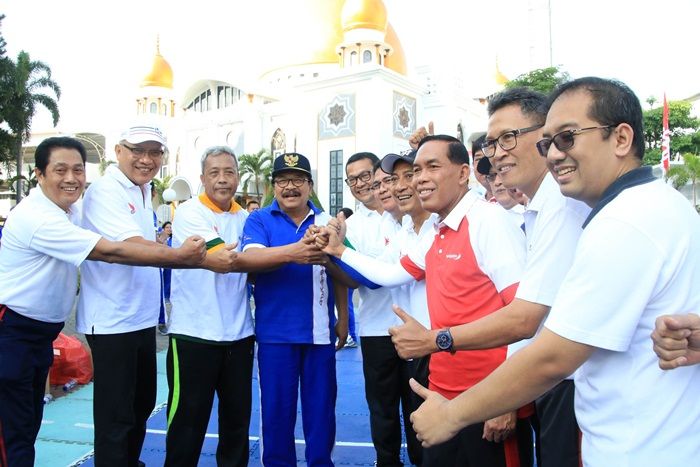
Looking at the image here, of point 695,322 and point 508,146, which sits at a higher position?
point 508,146

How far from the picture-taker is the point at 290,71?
38531mm

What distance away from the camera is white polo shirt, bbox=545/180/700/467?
1312 mm

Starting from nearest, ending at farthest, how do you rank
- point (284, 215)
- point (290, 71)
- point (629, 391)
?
point (629, 391)
point (284, 215)
point (290, 71)

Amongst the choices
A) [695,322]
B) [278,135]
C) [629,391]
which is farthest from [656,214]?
[278,135]

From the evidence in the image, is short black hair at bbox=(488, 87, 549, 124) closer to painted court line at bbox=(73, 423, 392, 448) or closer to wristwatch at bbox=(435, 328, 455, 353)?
wristwatch at bbox=(435, 328, 455, 353)

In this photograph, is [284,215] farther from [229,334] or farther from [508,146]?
[508,146]

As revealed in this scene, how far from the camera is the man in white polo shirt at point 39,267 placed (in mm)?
2996

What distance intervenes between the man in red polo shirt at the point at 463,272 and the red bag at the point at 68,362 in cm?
466

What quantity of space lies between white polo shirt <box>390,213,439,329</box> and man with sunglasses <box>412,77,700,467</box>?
1.47m

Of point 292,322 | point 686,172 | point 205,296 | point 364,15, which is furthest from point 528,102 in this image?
point 364,15

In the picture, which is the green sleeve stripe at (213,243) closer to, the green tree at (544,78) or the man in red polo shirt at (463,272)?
the man in red polo shirt at (463,272)

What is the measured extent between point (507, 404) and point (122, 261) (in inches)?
92.1

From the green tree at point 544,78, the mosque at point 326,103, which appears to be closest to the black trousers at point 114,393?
the green tree at point 544,78

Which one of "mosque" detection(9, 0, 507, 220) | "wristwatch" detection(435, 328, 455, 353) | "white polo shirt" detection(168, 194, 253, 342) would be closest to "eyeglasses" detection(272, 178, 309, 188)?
"white polo shirt" detection(168, 194, 253, 342)
